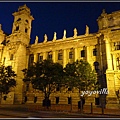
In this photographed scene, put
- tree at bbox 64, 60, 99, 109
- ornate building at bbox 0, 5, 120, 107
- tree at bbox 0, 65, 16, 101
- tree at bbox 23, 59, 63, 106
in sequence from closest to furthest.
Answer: tree at bbox 64, 60, 99, 109
tree at bbox 23, 59, 63, 106
tree at bbox 0, 65, 16, 101
ornate building at bbox 0, 5, 120, 107

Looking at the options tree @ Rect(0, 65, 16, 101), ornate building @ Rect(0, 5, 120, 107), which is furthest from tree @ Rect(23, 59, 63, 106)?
tree @ Rect(0, 65, 16, 101)

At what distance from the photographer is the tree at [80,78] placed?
21781mm

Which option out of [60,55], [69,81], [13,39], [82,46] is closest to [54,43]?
[60,55]

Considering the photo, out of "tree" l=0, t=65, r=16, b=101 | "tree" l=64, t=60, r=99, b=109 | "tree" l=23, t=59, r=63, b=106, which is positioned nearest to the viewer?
"tree" l=64, t=60, r=99, b=109

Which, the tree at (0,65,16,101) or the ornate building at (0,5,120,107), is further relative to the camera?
the ornate building at (0,5,120,107)

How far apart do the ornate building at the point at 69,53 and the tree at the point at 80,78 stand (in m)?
7.55

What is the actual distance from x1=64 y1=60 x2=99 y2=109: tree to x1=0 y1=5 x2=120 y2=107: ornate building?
297 inches

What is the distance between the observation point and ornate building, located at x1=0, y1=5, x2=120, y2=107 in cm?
3042

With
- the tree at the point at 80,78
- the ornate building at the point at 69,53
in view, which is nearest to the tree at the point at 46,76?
the tree at the point at 80,78

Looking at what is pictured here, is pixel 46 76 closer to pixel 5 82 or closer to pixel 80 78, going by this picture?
pixel 80 78

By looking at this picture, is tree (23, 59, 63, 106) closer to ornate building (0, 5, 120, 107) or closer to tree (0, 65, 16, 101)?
ornate building (0, 5, 120, 107)

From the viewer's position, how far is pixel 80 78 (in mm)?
22344

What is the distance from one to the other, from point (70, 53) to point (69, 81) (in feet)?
53.0

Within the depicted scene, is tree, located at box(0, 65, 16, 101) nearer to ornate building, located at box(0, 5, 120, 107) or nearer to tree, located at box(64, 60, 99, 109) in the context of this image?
ornate building, located at box(0, 5, 120, 107)
